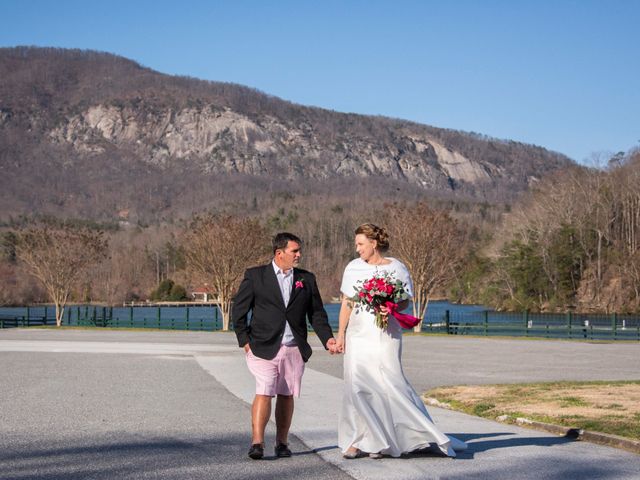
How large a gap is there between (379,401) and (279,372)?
962 millimetres

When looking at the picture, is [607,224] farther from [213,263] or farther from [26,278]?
[26,278]

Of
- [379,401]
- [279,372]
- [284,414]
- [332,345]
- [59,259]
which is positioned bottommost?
[284,414]

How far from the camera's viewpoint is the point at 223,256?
53.2m

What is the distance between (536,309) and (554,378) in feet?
217

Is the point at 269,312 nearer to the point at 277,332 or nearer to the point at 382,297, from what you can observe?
the point at 277,332

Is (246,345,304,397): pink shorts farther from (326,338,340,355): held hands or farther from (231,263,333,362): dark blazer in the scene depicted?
(326,338,340,355): held hands

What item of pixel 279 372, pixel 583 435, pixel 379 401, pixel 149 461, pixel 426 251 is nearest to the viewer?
pixel 379 401

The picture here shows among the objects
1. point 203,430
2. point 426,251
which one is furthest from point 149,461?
point 426,251

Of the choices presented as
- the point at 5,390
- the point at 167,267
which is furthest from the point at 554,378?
the point at 167,267

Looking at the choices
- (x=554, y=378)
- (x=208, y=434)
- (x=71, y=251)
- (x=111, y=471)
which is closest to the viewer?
(x=111, y=471)

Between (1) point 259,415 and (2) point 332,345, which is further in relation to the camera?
(2) point 332,345

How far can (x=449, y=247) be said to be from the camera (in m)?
51.7

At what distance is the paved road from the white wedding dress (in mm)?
185

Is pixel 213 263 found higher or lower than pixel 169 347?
higher
